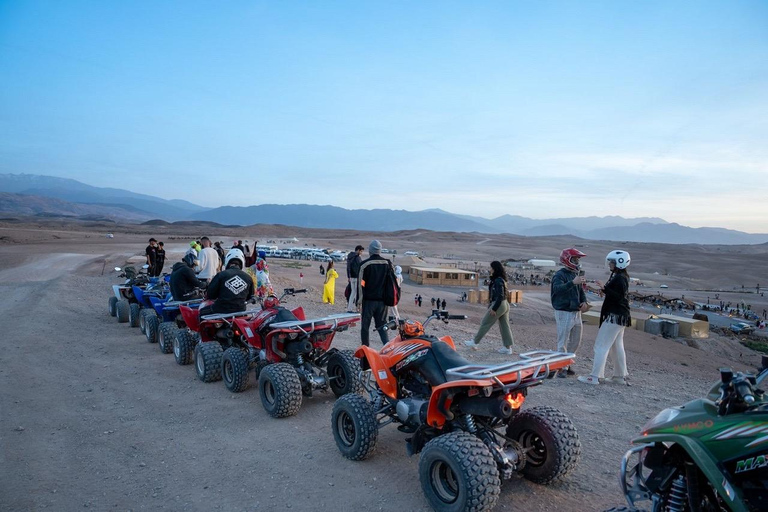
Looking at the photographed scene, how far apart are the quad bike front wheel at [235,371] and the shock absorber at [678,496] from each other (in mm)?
5069

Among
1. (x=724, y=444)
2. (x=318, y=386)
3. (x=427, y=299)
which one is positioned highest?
(x=724, y=444)

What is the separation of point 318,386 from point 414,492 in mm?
2218

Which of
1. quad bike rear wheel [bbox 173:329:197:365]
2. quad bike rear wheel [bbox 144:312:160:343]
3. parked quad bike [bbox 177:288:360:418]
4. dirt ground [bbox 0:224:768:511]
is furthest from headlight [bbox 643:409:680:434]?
quad bike rear wheel [bbox 144:312:160:343]

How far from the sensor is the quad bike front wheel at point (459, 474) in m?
Result: 3.21

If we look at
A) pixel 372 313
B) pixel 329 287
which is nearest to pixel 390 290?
pixel 372 313

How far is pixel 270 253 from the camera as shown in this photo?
49875mm

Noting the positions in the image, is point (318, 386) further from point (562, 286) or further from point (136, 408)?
point (562, 286)

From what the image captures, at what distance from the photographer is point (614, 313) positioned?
6547mm

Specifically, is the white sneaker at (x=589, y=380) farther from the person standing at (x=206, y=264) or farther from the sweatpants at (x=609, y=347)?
the person standing at (x=206, y=264)

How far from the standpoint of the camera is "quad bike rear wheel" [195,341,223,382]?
6.70 metres

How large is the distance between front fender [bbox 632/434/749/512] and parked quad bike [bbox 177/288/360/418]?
13.0ft

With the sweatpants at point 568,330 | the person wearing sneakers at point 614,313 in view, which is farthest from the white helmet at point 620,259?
the sweatpants at point 568,330

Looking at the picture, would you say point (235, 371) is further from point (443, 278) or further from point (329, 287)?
point (443, 278)

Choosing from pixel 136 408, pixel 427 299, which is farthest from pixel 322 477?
pixel 427 299
